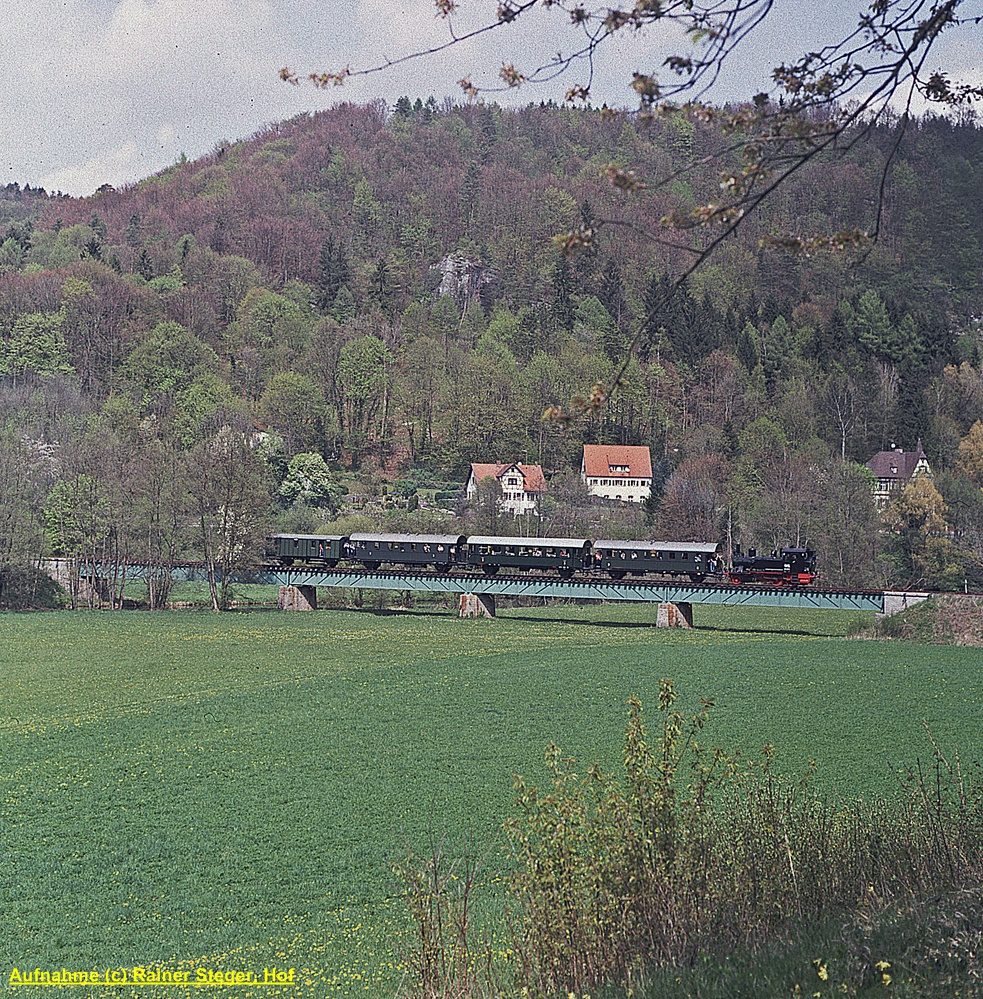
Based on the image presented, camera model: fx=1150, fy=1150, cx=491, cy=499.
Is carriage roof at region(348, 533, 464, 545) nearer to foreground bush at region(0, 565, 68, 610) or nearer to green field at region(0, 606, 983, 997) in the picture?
green field at region(0, 606, 983, 997)

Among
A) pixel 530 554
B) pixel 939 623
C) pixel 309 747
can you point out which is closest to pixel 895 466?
pixel 530 554

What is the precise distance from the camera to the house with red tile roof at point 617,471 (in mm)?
88250

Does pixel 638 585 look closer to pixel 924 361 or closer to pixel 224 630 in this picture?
pixel 224 630

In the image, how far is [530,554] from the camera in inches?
2237

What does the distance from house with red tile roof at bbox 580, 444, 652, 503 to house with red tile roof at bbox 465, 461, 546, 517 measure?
12.7 ft

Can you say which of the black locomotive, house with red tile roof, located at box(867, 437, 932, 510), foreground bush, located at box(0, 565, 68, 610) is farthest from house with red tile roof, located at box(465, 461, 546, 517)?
foreground bush, located at box(0, 565, 68, 610)

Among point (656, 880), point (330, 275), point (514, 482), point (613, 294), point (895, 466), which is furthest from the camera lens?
point (330, 275)

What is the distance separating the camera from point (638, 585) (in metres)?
53.0

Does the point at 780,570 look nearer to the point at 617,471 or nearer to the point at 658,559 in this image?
the point at 658,559

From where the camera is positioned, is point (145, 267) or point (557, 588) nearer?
point (557, 588)

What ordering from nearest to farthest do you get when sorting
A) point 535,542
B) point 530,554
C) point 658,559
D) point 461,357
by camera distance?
point 658,559, point 530,554, point 535,542, point 461,357

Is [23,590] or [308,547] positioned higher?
[308,547]

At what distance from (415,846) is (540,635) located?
32947 millimetres

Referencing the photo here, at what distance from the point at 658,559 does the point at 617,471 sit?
35349mm
